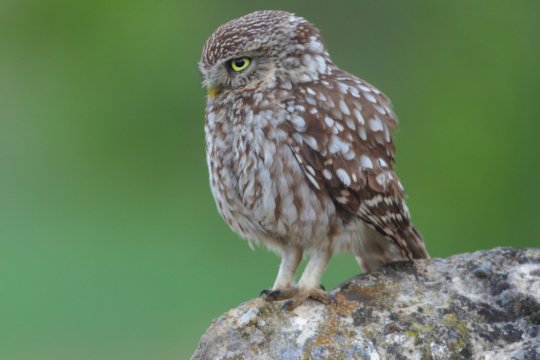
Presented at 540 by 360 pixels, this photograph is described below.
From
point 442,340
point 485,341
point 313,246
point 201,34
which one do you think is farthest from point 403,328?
point 201,34

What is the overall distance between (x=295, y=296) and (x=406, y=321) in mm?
462

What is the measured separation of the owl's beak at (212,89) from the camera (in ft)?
7.91

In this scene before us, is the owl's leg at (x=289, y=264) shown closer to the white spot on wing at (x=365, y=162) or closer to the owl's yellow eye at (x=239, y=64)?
the white spot on wing at (x=365, y=162)

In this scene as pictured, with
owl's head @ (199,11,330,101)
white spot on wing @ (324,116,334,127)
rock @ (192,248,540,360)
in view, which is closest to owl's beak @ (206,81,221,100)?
owl's head @ (199,11,330,101)

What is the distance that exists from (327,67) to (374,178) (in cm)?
57

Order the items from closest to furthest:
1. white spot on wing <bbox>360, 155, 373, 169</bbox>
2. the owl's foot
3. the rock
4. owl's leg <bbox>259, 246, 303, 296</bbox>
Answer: the rock, the owl's foot, white spot on wing <bbox>360, 155, 373, 169</bbox>, owl's leg <bbox>259, 246, 303, 296</bbox>

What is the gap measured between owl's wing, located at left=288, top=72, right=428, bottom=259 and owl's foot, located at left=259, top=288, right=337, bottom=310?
0.38 metres

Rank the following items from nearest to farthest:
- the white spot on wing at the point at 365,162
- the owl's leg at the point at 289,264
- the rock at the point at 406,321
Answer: the rock at the point at 406,321 < the white spot on wing at the point at 365,162 < the owl's leg at the point at 289,264

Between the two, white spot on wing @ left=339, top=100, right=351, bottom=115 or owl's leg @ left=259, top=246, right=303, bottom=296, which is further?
owl's leg @ left=259, top=246, right=303, bottom=296

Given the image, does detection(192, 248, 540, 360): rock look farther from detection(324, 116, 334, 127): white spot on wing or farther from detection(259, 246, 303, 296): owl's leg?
detection(324, 116, 334, 127): white spot on wing

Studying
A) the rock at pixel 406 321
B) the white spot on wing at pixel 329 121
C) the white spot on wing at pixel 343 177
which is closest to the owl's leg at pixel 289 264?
the rock at pixel 406 321

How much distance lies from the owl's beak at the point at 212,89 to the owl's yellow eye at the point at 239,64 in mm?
119

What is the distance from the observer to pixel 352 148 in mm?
2324

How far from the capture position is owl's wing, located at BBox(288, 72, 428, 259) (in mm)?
2262
